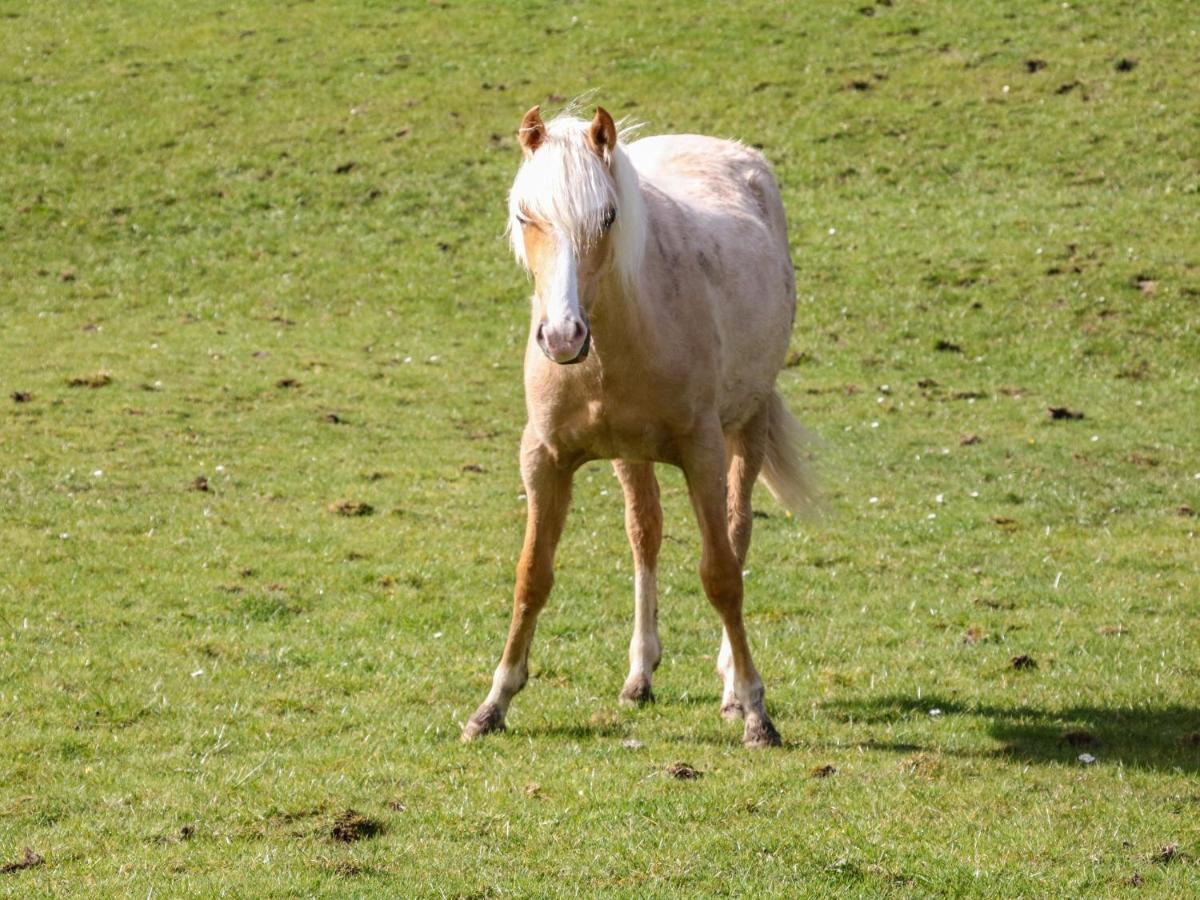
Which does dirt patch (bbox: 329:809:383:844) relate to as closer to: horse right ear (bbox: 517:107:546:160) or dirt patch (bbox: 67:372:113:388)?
horse right ear (bbox: 517:107:546:160)

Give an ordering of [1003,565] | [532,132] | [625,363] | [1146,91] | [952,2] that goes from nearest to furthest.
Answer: [532,132] → [625,363] → [1003,565] → [1146,91] → [952,2]

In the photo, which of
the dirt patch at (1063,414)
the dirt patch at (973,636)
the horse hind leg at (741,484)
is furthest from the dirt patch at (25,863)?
the dirt patch at (1063,414)

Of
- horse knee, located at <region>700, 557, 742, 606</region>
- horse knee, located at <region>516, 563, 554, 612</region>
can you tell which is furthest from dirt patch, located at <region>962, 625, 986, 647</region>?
horse knee, located at <region>516, 563, 554, 612</region>

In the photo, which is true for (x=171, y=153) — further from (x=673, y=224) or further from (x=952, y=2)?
(x=673, y=224)

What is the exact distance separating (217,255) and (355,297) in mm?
2839

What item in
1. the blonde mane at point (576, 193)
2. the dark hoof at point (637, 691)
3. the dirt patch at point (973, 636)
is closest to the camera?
the blonde mane at point (576, 193)

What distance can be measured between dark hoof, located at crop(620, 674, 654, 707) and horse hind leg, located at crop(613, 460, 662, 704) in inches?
4.4

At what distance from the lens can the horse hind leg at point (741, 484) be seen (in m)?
8.52

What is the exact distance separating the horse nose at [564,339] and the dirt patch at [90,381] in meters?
12.4

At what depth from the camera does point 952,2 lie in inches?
1164

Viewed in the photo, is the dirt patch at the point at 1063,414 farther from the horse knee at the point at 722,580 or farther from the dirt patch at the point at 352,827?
the dirt patch at the point at 352,827

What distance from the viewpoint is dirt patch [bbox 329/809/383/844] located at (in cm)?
609

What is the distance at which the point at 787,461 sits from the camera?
31.7 ft

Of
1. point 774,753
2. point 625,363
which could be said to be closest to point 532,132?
point 625,363
